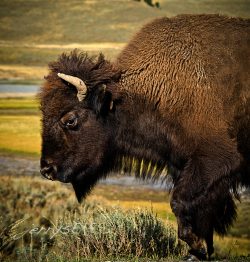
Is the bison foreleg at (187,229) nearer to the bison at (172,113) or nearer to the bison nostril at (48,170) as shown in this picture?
the bison at (172,113)

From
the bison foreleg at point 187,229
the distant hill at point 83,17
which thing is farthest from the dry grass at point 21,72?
the bison foreleg at point 187,229

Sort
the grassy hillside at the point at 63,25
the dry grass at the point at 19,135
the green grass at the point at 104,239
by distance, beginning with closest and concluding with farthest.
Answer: the green grass at the point at 104,239 → the dry grass at the point at 19,135 → the grassy hillside at the point at 63,25

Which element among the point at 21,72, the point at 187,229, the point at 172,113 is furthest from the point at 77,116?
the point at 21,72

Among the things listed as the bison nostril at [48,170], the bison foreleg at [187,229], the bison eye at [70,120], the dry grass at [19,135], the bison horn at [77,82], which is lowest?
the dry grass at [19,135]

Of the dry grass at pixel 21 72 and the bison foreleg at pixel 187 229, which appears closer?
Result: the bison foreleg at pixel 187 229

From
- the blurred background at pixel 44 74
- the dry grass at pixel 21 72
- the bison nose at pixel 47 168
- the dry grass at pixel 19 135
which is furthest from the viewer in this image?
the dry grass at pixel 21 72

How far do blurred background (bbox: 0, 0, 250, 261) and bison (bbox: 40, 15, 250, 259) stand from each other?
2.66m

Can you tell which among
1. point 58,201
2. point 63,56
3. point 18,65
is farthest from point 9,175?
point 63,56

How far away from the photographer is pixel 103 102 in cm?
430

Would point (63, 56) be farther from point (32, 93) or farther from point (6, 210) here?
point (32, 93)

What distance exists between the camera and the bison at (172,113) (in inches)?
165

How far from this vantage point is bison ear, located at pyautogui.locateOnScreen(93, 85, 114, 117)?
14.0 ft

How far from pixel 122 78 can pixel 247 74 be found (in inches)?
35.0

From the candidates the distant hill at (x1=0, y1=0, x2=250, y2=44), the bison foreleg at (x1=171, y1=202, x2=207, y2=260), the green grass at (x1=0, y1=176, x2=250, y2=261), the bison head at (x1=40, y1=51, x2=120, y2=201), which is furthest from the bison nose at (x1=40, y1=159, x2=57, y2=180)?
the distant hill at (x1=0, y1=0, x2=250, y2=44)
